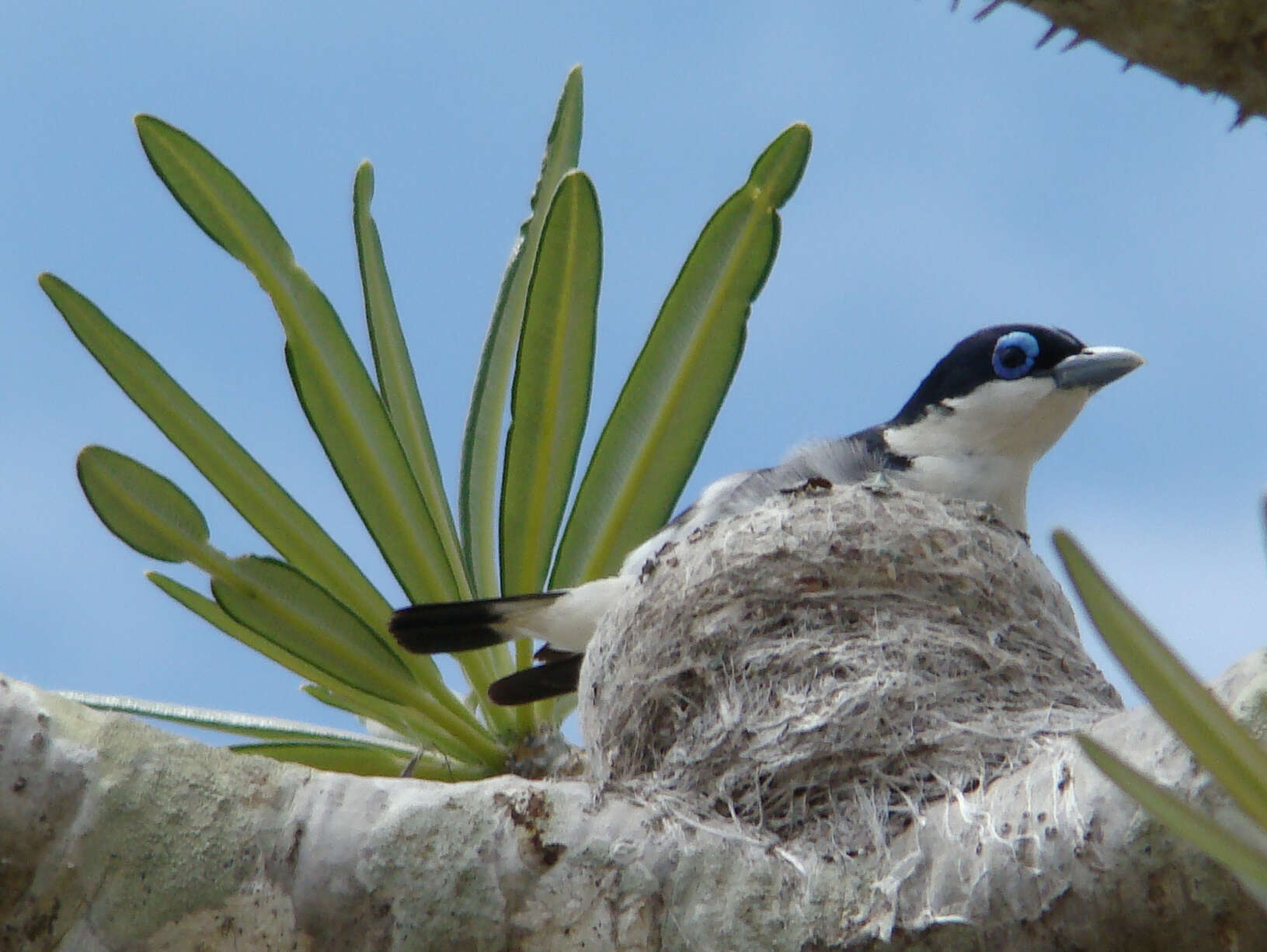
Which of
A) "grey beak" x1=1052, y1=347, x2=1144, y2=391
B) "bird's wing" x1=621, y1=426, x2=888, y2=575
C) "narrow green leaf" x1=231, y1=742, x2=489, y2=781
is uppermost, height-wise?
"grey beak" x1=1052, y1=347, x2=1144, y2=391

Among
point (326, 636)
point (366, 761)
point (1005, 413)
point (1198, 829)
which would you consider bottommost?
point (366, 761)

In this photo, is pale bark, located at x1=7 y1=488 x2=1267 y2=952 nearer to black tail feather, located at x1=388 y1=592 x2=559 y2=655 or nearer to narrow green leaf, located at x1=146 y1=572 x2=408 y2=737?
black tail feather, located at x1=388 y1=592 x2=559 y2=655

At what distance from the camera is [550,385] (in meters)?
4.18

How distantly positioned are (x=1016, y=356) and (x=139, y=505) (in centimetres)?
253

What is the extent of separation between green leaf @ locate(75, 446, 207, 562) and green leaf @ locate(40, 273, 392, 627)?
15 cm

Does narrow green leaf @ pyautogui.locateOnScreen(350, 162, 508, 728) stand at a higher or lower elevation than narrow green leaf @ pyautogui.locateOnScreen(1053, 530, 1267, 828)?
lower

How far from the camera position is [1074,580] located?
0.87 m

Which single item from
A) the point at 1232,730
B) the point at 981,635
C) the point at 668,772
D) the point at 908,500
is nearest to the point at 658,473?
the point at 908,500

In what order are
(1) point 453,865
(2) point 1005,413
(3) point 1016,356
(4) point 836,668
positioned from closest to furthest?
(1) point 453,865
(4) point 836,668
(2) point 1005,413
(3) point 1016,356

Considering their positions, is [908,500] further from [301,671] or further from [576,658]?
[301,671]

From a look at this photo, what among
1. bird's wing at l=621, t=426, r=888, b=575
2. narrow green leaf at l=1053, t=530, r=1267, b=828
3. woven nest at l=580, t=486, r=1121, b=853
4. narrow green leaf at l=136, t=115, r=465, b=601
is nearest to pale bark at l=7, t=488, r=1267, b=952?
woven nest at l=580, t=486, r=1121, b=853

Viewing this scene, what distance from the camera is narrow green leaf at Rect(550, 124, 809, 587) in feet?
13.7

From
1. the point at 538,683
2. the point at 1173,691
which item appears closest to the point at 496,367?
the point at 538,683

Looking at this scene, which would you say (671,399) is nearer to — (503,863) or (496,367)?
(496,367)
